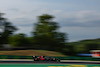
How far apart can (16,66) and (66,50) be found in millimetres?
35447

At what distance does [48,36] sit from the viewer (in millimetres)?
46031

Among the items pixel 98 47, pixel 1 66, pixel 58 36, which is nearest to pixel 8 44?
pixel 58 36

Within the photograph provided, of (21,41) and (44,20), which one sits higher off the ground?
(44,20)

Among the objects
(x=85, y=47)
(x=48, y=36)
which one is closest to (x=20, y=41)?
(x=48, y=36)

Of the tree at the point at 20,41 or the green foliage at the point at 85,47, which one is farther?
the tree at the point at 20,41

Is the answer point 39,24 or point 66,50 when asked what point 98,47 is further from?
point 39,24

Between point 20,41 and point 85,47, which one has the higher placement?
point 20,41

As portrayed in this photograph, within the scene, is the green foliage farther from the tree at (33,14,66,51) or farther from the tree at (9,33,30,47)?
the tree at (9,33,30,47)

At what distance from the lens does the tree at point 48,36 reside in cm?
4606

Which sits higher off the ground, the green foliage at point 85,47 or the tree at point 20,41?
the tree at point 20,41

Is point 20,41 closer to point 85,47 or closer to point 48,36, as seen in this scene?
point 48,36

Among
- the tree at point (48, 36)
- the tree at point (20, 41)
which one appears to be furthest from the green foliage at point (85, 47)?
the tree at point (20, 41)

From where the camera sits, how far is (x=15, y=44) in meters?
48.8

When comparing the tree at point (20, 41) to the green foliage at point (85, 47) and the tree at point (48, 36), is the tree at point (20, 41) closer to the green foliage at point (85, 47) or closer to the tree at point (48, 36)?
the tree at point (48, 36)
